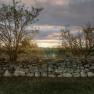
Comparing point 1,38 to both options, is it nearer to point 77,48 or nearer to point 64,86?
point 64,86

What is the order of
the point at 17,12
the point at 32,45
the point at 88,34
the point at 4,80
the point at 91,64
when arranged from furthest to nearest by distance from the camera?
the point at 88,34
the point at 32,45
the point at 17,12
the point at 91,64
the point at 4,80

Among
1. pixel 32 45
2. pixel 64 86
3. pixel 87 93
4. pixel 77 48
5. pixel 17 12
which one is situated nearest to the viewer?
pixel 87 93

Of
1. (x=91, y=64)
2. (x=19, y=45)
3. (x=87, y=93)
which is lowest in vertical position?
(x=87, y=93)

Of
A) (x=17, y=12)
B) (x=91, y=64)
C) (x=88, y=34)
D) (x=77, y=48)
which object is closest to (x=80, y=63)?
(x=91, y=64)

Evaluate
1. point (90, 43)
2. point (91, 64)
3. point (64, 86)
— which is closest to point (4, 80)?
point (64, 86)

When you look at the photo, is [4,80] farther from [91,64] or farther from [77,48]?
Answer: [77,48]

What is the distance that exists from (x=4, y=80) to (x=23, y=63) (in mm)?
1789

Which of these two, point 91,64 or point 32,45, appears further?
point 32,45

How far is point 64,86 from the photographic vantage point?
13047 millimetres

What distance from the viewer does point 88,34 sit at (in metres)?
27.9

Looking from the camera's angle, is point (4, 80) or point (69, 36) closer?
point (4, 80)

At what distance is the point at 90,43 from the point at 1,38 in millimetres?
11084

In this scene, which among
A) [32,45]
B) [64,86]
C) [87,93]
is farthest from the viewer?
[32,45]

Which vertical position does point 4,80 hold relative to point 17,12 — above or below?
below
